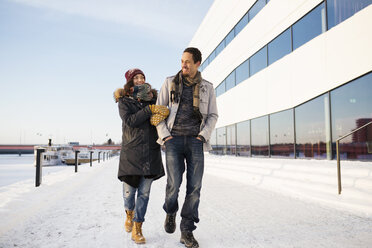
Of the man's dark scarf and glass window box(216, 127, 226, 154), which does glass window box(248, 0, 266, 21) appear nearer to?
glass window box(216, 127, 226, 154)

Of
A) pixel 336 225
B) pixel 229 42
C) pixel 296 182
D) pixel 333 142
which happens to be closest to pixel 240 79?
pixel 229 42

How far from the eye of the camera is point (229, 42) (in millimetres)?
19016

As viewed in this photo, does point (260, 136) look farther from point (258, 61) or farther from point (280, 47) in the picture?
point (280, 47)

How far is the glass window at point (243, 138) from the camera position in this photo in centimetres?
1592

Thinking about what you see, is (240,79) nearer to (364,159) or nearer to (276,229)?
(364,159)

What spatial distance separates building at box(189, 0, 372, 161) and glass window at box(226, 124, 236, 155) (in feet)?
0.23

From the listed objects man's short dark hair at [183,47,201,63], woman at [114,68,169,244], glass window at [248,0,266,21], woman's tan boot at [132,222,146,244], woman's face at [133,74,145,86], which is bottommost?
woman's tan boot at [132,222,146,244]

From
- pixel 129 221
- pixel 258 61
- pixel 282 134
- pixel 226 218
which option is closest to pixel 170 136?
pixel 129 221

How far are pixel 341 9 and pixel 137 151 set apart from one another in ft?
28.2

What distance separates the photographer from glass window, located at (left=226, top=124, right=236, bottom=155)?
18.5 meters

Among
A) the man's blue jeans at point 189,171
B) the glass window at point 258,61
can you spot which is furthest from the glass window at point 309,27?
the man's blue jeans at point 189,171

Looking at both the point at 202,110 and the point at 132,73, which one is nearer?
the point at 202,110

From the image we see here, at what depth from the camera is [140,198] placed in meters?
3.01

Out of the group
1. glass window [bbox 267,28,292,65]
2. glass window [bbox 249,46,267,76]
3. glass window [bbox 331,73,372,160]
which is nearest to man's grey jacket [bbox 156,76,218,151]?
glass window [bbox 331,73,372,160]
